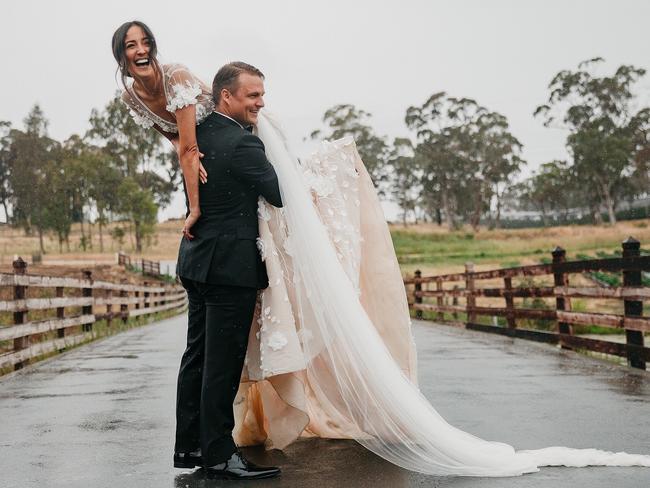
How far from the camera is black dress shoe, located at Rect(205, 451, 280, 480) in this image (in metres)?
3.81

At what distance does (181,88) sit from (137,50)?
0.26 metres

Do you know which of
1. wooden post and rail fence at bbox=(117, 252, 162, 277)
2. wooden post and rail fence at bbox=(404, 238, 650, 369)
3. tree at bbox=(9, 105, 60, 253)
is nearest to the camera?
wooden post and rail fence at bbox=(404, 238, 650, 369)

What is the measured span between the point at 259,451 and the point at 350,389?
2.40ft

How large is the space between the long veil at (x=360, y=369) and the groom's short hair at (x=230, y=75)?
0.95ft

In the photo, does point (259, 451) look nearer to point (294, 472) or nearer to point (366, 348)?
point (294, 472)

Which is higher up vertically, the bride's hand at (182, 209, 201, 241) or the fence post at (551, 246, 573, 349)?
the bride's hand at (182, 209, 201, 241)

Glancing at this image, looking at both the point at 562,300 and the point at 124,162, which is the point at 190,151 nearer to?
the point at 562,300

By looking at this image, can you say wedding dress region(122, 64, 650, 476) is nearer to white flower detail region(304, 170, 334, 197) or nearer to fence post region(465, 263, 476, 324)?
white flower detail region(304, 170, 334, 197)

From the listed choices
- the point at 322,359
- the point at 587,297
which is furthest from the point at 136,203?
the point at 322,359

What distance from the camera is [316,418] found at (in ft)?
15.3

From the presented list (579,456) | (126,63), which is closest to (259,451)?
(579,456)

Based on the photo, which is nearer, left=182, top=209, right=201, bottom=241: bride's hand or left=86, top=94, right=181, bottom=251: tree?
left=182, top=209, right=201, bottom=241: bride's hand

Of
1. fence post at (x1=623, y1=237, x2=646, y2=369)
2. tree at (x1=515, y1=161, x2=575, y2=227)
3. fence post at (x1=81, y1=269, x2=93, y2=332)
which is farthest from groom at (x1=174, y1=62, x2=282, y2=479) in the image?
tree at (x1=515, y1=161, x2=575, y2=227)

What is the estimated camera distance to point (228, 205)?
3904 millimetres
